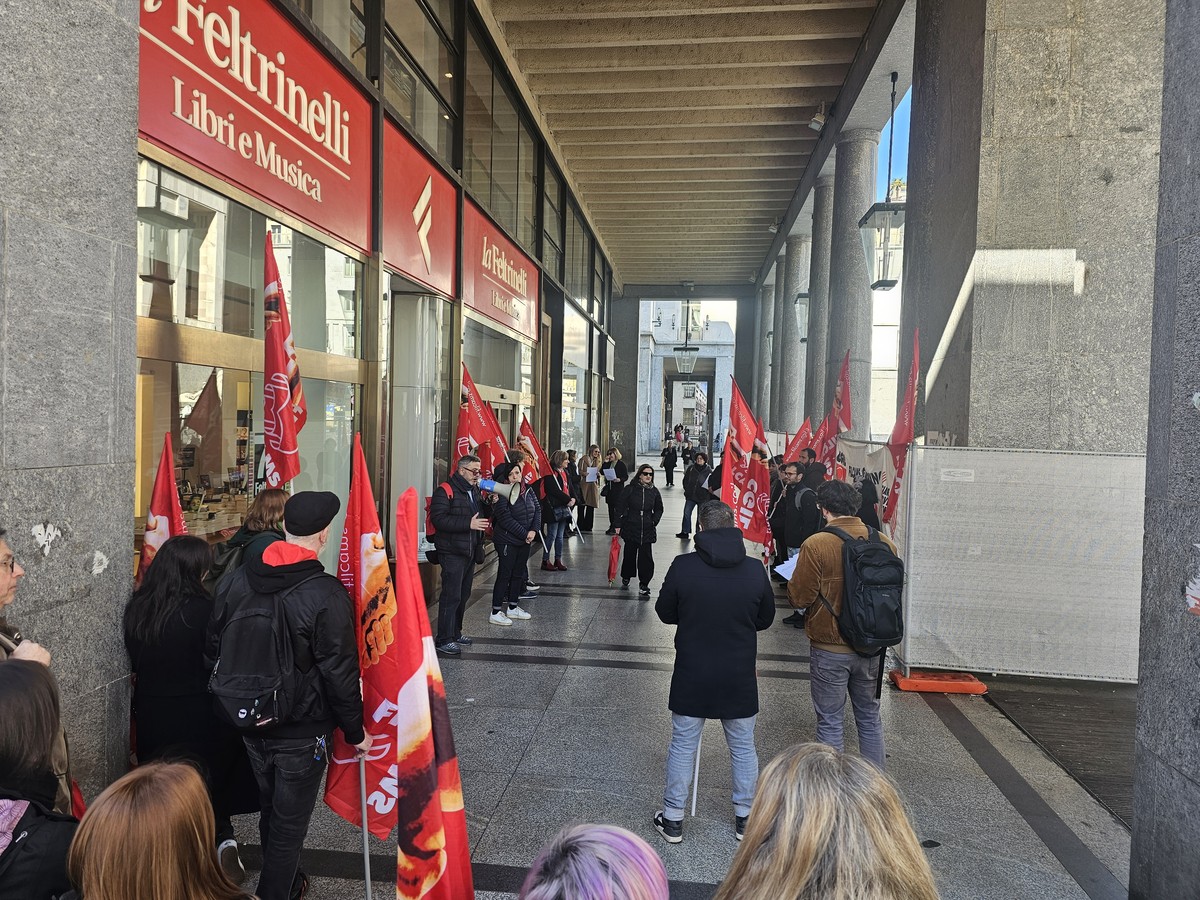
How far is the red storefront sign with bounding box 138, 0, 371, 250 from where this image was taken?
4723 mm

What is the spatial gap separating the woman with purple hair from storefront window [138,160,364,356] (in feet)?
14.6

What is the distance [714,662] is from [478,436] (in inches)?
189

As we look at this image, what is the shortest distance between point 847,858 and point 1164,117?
3372 millimetres

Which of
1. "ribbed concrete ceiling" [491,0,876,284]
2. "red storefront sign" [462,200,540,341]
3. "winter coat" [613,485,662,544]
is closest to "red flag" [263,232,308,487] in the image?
"winter coat" [613,485,662,544]

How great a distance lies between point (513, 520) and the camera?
843 cm

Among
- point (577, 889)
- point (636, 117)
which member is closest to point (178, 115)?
point (577, 889)

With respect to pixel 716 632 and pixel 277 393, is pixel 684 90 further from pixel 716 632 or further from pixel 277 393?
pixel 716 632

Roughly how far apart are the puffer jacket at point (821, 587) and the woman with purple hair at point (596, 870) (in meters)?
3.02

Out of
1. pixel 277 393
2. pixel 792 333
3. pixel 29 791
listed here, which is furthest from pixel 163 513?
pixel 792 333

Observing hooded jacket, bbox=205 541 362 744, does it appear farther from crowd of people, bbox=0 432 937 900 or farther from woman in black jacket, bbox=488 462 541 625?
woman in black jacket, bbox=488 462 541 625

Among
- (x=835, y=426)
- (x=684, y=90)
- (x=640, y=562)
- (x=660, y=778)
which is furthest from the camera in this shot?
(x=684, y=90)

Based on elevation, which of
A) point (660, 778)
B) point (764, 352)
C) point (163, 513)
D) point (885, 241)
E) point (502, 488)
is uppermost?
point (764, 352)

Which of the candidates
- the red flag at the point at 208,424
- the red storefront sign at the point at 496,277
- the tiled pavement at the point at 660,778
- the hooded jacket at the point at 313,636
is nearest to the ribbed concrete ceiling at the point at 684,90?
the red storefront sign at the point at 496,277

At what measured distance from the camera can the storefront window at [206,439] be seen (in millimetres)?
4863
